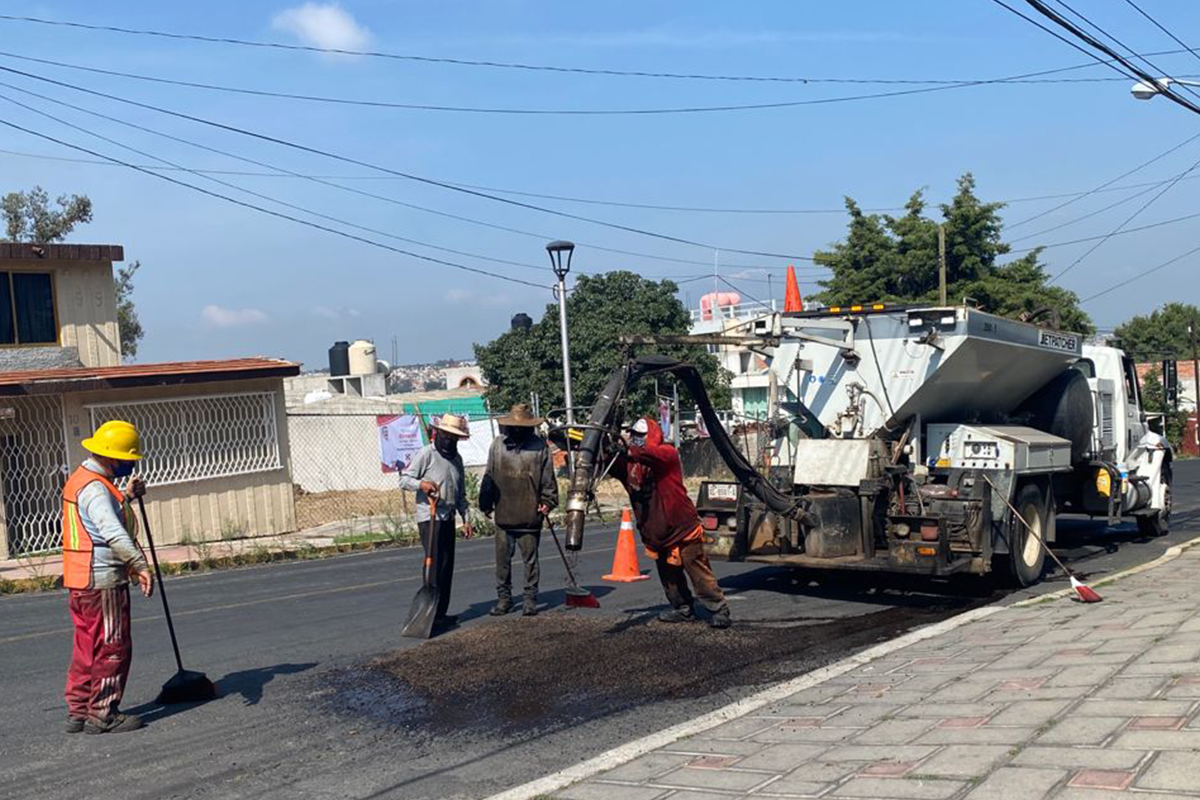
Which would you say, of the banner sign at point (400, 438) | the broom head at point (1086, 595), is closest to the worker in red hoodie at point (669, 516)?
the broom head at point (1086, 595)

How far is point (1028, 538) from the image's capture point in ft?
38.5

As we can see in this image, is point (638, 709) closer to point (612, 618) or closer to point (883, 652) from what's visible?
point (883, 652)

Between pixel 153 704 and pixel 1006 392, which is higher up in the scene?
pixel 1006 392

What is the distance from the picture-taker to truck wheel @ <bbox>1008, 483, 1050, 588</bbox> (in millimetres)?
11289

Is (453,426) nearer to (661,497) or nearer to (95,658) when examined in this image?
(661,497)

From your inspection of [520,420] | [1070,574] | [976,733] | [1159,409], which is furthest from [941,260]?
[976,733]

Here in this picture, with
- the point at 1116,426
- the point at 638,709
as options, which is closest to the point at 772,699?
the point at 638,709

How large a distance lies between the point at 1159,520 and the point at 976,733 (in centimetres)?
1164

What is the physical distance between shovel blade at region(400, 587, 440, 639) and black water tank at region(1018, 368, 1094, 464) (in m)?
7.79

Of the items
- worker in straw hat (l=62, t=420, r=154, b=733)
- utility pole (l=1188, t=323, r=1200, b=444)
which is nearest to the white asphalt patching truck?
worker in straw hat (l=62, t=420, r=154, b=733)

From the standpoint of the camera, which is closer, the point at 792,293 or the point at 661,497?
the point at 661,497

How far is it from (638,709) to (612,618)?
9.13ft

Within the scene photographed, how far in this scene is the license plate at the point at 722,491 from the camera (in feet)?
37.7

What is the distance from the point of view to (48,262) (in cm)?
2062
